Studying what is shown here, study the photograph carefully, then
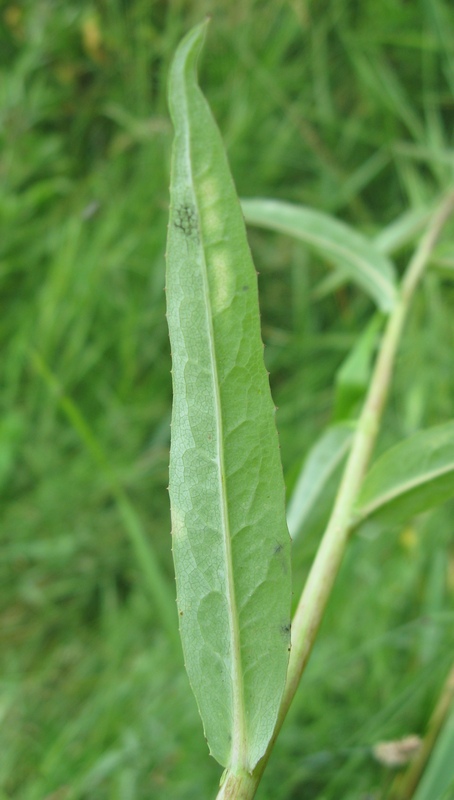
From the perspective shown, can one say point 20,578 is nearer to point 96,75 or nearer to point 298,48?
point 96,75

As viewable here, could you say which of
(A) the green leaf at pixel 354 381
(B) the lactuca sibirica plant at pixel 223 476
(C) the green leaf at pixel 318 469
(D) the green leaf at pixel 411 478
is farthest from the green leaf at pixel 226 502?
(A) the green leaf at pixel 354 381

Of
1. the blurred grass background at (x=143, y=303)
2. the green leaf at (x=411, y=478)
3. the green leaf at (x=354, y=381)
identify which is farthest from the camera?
the blurred grass background at (x=143, y=303)

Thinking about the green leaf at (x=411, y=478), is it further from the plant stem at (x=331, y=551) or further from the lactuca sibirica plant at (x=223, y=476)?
the lactuca sibirica plant at (x=223, y=476)

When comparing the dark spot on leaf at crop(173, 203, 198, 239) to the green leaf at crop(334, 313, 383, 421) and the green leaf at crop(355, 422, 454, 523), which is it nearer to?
the green leaf at crop(355, 422, 454, 523)

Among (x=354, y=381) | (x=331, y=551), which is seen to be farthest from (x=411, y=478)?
(x=354, y=381)

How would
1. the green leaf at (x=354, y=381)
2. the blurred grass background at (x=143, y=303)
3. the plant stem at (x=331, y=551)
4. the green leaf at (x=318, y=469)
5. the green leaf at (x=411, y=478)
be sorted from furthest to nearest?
the blurred grass background at (x=143, y=303) → the green leaf at (x=354, y=381) → the green leaf at (x=318, y=469) → the green leaf at (x=411, y=478) → the plant stem at (x=331, y=551)

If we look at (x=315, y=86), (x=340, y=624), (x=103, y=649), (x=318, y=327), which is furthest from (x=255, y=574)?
(x=315, y=86)
